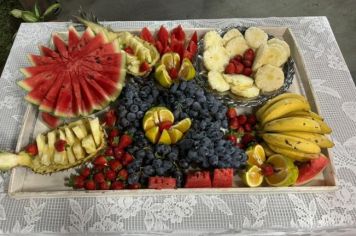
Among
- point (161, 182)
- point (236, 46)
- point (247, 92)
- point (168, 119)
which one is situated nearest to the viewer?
point (161, 182)

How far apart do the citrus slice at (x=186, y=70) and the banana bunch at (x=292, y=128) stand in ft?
1.02

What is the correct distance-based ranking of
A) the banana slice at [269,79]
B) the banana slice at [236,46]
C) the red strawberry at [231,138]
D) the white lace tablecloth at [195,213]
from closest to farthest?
1. the white lace tablecloth at [195,213]
2. the red strawberry at [231,138]
3. the banana slice at [269,79]
4. the banana slice at [236,46]

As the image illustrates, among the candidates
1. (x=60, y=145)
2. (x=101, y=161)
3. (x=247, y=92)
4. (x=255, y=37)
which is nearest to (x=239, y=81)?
(x=247, y=92)

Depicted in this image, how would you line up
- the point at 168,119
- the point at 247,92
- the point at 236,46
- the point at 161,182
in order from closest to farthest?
1. the point at 161,182
2. the point at 168,119
3. the point at 247,92
4. the point at 236,46

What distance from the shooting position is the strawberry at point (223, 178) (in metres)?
1.15

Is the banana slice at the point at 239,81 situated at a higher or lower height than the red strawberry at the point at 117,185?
higher

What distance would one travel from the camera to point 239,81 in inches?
53.6

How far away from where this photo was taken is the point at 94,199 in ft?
3.87

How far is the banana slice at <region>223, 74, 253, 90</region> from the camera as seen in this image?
53.6 inches

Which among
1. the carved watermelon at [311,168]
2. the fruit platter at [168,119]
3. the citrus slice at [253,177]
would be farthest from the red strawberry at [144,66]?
the carved watermelon at [311,168]

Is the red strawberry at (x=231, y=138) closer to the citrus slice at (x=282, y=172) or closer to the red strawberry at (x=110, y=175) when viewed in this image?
the citrus slice at (x=282, y=172)

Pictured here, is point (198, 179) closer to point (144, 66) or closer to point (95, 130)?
point (95, 130)

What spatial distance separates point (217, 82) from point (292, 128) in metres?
0.34

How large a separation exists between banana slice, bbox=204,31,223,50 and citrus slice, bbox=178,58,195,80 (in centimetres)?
14
